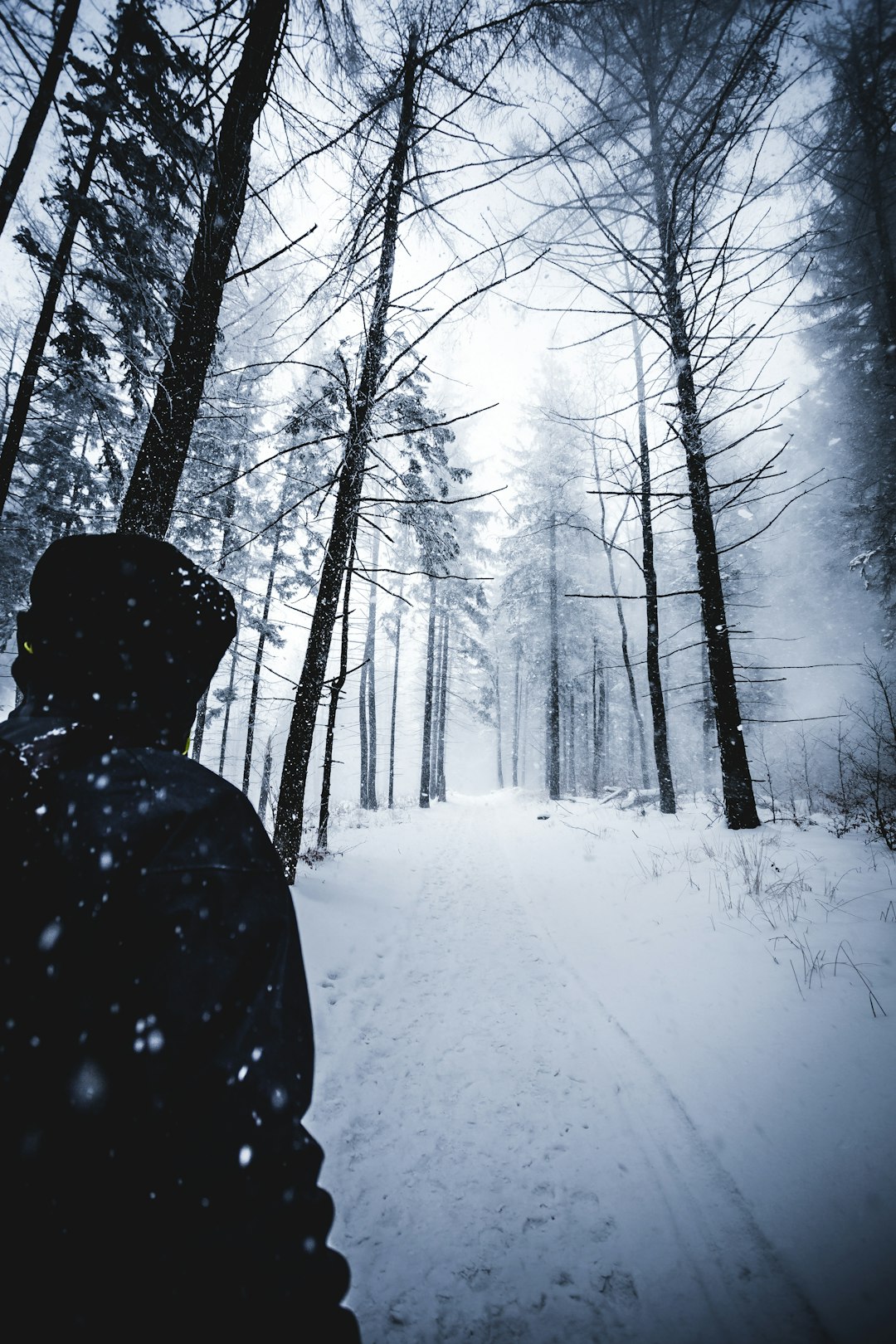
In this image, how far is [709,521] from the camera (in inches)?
288

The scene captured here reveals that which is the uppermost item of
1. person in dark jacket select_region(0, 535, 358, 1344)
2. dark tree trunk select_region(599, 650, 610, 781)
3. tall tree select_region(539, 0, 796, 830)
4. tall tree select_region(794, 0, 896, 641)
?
tall tree select_region(794, 0, 896, 641)

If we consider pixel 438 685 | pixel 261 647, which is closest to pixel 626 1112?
pixel 261 647

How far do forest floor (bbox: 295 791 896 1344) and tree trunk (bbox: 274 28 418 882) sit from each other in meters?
1.25

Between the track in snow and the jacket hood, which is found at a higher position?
the jacket hood

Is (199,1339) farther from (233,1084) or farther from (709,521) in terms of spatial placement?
(709,521)

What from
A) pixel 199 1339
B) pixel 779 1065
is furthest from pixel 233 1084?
pixel 779 1065

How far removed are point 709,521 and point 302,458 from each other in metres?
7.17

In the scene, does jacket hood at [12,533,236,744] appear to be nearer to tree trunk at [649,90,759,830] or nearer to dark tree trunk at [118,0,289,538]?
dark tree trunk at [118,0,289,538]

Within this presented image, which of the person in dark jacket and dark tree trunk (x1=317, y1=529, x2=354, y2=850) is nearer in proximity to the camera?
the person in dark jacket

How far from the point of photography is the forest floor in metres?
1.84

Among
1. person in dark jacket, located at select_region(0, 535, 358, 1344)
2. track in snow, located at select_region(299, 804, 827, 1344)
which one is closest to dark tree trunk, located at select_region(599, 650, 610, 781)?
track in snow, located at select_region(299, 804, 827, 1344)

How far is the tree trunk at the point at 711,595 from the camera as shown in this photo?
6.77 meters

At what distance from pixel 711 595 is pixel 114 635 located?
314 inches

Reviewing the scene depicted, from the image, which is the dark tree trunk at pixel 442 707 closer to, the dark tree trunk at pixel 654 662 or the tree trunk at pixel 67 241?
the dark tree trunk at pixel 654 662
